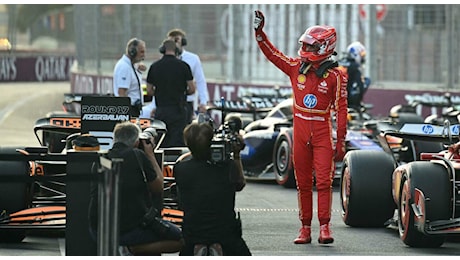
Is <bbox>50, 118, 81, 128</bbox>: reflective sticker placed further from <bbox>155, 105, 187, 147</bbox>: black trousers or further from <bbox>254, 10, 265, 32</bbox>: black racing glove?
<bbox>254, 10, 265, 32</bbox>: black racing glove

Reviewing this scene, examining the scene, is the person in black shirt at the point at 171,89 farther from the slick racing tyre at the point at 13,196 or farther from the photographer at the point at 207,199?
the photographer at the point at 207,199

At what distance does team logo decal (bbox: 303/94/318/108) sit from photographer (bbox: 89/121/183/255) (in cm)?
223

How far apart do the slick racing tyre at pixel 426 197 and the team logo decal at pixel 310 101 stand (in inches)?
33.2

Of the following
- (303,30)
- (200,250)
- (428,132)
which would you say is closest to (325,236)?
(428,132)

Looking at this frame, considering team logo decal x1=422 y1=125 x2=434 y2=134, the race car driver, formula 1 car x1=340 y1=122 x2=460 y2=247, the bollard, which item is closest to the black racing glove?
the race car driver

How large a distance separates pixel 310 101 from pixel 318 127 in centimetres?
20

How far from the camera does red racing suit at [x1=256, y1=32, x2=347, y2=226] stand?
10.6m

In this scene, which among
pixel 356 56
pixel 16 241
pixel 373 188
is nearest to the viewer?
pixel 16 241

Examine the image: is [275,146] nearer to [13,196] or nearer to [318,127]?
[318,127]

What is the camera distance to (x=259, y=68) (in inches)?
1043
